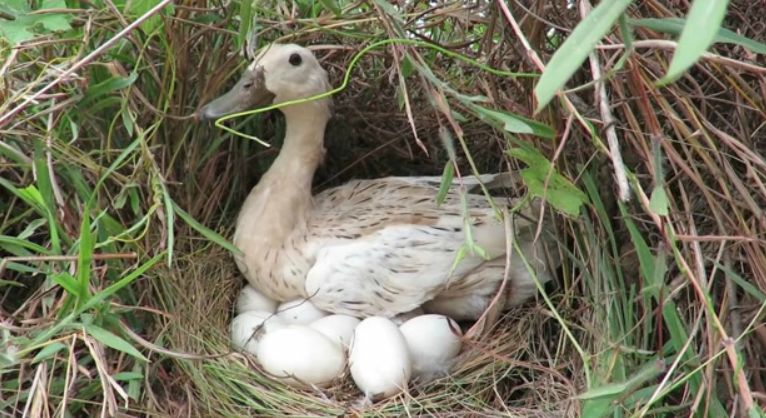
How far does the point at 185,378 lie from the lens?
63.5 inches

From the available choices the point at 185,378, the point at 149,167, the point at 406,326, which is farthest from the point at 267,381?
the point at 149,167

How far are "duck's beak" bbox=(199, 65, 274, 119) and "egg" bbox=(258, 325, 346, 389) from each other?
0.43 metres

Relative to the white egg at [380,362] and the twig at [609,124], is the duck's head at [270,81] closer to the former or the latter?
the white egg at [380,362]

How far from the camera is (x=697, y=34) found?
657mm

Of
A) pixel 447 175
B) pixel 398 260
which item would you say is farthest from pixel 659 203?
pixel 398 260

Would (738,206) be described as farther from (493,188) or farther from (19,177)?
(19,177)

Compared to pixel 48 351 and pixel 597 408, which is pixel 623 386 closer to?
pixel 597 408

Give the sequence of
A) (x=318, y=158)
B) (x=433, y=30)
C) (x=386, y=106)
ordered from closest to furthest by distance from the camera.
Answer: (x=433, y=30) < (x=318, y=158) < (x=386, y=106)

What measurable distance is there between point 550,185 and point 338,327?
553 mm

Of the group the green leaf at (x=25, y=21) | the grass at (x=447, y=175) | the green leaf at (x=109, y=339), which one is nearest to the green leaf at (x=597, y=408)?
the grass at (x=447, y=175)

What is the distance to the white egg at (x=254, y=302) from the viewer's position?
6.28 ft

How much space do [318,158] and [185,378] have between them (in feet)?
1.98

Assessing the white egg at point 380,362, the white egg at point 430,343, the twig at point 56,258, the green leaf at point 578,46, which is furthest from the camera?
the white egg at point 430,343

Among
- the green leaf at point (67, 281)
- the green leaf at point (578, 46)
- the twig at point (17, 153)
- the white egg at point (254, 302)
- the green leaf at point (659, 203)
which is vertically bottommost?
the white egg at point (254, 302)
